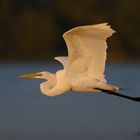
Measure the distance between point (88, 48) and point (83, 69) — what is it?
32 centimetres

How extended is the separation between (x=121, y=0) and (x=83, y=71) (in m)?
12.3

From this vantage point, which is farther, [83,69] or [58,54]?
[58,54]

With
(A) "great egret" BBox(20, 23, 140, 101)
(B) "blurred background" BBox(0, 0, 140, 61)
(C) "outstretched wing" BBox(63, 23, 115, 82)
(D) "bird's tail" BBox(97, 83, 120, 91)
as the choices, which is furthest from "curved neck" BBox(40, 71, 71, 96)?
(B) "blurred background" BBox(0, 0, 140, 61)

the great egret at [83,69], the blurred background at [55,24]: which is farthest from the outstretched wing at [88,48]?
the blurred background at [55,24]

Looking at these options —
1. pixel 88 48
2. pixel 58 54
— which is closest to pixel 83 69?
pixel 88 48

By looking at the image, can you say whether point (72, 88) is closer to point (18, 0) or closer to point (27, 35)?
point (27, 35)

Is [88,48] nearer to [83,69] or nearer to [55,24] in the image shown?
[83,69]

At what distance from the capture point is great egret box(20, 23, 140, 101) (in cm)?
846

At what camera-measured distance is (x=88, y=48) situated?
28.2 ft

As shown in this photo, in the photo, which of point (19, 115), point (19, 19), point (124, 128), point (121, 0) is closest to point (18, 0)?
point (19, 19)

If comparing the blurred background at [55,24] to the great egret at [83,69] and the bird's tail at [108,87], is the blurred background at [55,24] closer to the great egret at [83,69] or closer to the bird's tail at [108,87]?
the great egret at [83,69]

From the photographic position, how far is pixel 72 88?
8852 mm

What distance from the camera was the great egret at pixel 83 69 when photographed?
8461mm

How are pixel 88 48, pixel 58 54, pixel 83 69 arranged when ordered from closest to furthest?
pixel 88 48 → pixel 83 69 → pixel 58 54
